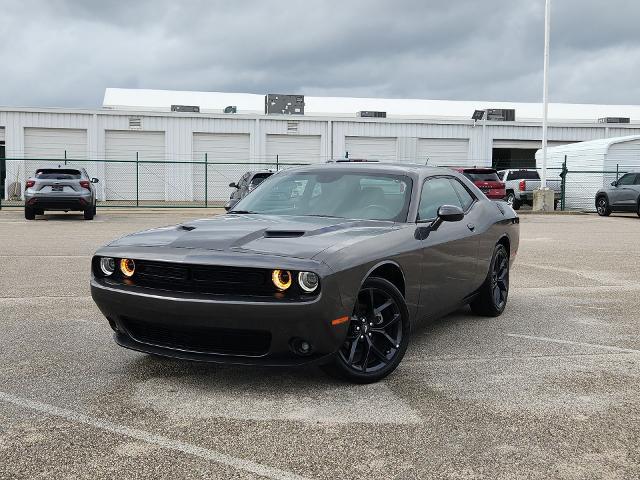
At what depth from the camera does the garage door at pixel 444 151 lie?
124 ft

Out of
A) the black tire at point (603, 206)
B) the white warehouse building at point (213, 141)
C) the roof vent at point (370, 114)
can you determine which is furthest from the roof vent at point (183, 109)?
the black tire at point (603, 206)

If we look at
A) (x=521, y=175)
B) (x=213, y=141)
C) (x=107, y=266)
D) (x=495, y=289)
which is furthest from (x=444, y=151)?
(x=107, y=266)

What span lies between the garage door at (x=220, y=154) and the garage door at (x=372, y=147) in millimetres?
5370

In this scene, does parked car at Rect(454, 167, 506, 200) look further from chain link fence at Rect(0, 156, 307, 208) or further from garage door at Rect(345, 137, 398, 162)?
garage door at Rect(345, 137, 398, 162)

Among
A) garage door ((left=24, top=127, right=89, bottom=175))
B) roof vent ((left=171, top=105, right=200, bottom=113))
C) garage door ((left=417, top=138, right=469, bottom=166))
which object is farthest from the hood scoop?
roof vent ((left=171, top=105, right=200, bottom=113))

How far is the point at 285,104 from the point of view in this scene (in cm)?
3988

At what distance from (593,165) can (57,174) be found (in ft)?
66.8

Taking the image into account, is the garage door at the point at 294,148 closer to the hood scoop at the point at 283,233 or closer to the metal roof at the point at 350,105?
the metal roof at the point at 350,105

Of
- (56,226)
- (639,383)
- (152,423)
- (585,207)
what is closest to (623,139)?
(585,207)

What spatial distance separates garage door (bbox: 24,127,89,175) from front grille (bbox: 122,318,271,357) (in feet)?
104

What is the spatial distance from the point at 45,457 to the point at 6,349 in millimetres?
2251

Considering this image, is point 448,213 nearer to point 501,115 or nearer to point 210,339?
point 210,339

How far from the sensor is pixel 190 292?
161 inches

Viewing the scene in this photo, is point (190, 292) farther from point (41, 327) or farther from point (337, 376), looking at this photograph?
point (41, 327)
